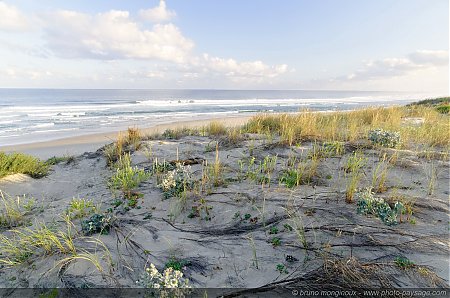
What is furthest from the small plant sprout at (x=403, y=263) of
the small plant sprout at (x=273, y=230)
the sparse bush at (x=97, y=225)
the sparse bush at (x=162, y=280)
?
the sparse bush at (x=97, y=225)

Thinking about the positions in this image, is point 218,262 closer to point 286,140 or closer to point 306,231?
point 306,231

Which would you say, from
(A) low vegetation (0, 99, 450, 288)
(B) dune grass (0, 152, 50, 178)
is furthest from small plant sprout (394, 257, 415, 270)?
(B) dune grass (0, 152, 50, 178)

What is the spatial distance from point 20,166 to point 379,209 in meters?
7.29

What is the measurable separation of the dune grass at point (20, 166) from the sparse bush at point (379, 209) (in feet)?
22.7

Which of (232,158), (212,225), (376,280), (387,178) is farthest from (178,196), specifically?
(387,178)

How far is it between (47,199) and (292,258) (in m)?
4.78

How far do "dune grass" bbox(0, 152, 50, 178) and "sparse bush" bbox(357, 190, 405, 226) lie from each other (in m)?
6.92

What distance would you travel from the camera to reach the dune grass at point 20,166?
599cm

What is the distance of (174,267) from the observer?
2.73 meters

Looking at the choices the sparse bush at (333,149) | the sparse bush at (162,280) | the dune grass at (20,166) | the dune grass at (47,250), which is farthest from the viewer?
the dune grass at (20,166)

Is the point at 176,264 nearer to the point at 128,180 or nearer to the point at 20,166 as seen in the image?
the point at 128,180

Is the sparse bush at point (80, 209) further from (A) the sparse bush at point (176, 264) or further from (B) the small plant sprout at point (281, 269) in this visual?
(B) the small plant sprout at point (281, 269)

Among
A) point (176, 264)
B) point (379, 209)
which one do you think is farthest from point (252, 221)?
point (379, 209)

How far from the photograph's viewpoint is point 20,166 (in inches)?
246
